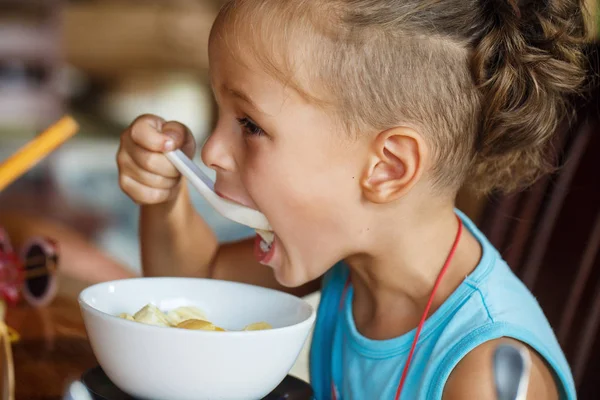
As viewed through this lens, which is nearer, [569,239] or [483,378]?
[483,378]

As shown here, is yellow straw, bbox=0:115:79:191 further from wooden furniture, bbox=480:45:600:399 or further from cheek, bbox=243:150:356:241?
wooden furniture, bbox=480:45:600:399

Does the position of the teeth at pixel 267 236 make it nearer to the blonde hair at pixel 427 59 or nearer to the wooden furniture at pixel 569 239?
the blonde hair at pixel 427 59

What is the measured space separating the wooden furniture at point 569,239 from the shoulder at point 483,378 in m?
0.16

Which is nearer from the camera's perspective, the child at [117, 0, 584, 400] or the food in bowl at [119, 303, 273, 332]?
the food in bowl at [119, 303, 273, 332]

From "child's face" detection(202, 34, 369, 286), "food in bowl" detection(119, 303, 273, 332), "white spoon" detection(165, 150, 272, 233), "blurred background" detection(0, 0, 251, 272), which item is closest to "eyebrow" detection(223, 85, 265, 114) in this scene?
"child's face" detection(202, 34, 369, 286)

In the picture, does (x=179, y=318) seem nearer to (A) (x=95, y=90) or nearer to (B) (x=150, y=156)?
(B) (x=150, y=156)

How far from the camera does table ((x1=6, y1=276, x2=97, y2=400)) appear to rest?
0.82m

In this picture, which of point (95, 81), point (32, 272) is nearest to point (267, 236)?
point (32, 272)

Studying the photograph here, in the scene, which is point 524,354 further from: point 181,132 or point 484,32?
point 181,132

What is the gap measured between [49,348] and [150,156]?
0.26 m

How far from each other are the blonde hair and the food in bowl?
25 cm

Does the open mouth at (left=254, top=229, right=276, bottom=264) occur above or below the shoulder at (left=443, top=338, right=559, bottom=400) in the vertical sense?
above

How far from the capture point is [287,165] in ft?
2.89

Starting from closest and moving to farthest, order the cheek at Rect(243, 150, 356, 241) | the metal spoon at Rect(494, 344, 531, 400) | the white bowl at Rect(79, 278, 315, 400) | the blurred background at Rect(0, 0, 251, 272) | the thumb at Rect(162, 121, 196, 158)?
the white bowl at Rect(79, 278, 315, 400) → the metal spoon at Rect(494, 344, 531, 400) → the cheek at Rect(243, 150, 356, 241) → the thumb at Rect(162, 121, 196, 158) → the blurred background at Rect(0, 0, 251, 272)
